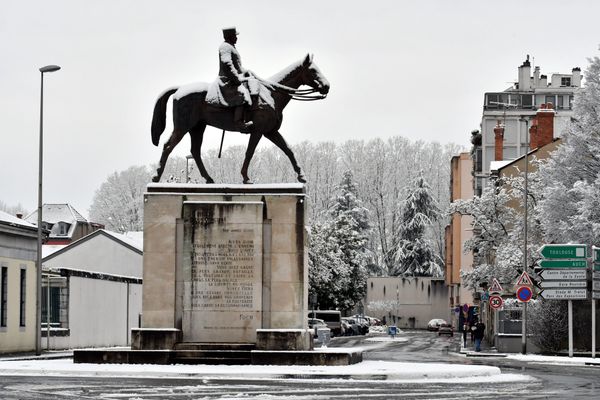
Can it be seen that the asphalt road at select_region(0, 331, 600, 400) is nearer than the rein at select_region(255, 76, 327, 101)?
Yes

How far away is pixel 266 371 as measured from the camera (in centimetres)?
2559

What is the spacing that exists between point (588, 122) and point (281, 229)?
32939 millimetres

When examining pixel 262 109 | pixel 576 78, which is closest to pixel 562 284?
pixel 262 109

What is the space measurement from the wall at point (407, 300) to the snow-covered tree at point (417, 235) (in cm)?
168

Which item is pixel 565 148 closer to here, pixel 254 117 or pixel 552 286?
pixel 552 286

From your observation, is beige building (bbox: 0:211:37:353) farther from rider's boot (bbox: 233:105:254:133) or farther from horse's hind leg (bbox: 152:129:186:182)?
rider's boot (bbox: 233:105:254:133)

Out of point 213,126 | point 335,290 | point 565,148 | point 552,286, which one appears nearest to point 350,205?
point 335,290

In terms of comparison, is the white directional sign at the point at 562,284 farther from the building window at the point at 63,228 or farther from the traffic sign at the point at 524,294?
the building window at the point at 63,228

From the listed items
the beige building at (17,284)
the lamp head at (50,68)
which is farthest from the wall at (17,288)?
the lamp head at (50,68)

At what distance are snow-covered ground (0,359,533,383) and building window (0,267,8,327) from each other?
1818 cm

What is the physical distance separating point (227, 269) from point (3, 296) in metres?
20.0

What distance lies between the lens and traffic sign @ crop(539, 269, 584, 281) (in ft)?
159

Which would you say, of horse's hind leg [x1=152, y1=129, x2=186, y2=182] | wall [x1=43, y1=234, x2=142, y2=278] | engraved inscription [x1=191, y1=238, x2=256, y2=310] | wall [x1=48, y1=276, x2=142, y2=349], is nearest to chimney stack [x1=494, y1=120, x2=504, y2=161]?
wall [x1=43, y1=234, x2=142, y2=278]

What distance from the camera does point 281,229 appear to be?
93.7 feet
